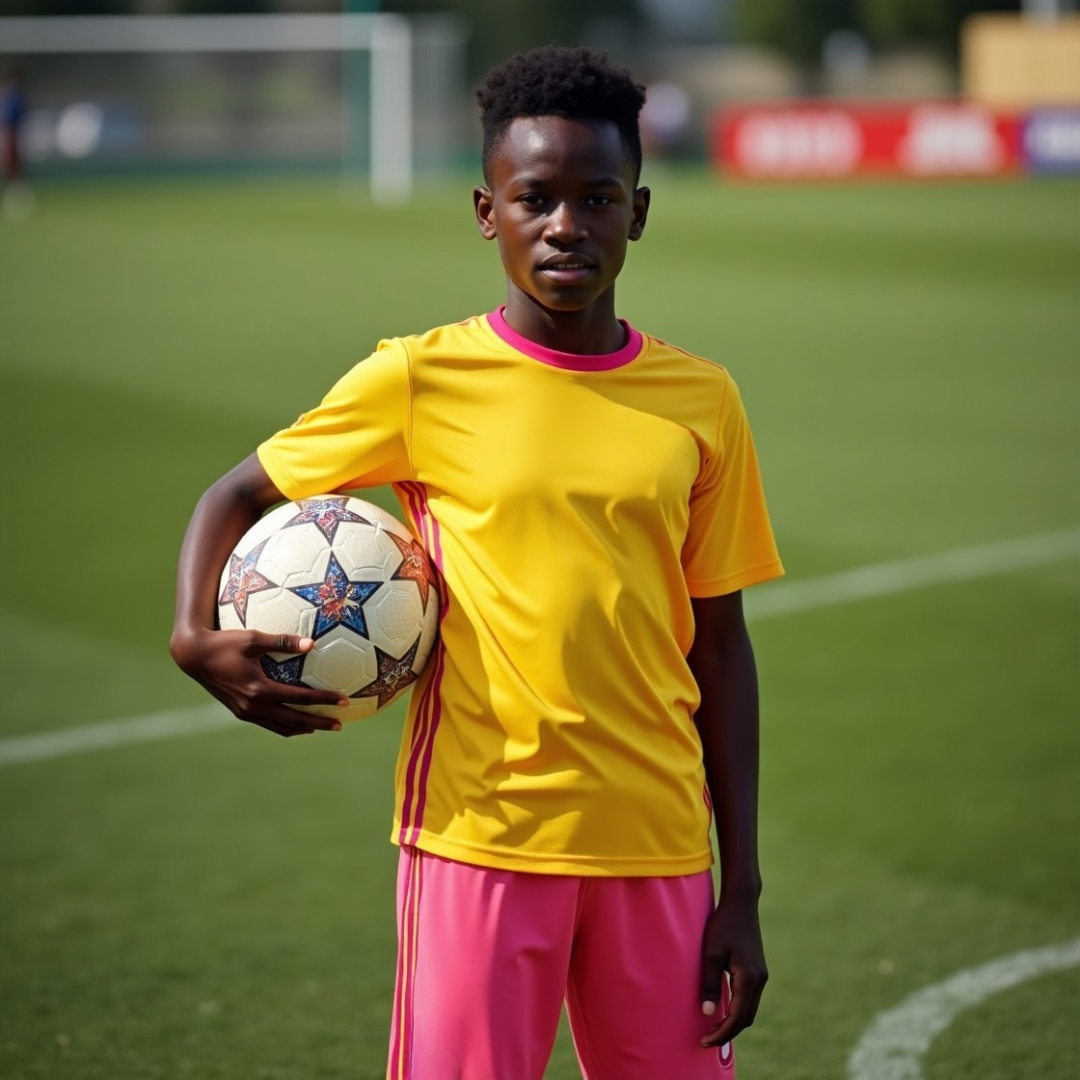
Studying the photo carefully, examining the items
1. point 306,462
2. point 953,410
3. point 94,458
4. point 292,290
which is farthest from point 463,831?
point 292,290

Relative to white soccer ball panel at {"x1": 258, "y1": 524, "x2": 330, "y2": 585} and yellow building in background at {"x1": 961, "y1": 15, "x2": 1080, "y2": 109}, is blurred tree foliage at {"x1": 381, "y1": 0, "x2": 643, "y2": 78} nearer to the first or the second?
yellow building in background at {"x1": 961, "y1": 15, "x2": 1080, "y2": 109}

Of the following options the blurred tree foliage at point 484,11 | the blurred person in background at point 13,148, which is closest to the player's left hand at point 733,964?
the blurred person in background at point 13,148

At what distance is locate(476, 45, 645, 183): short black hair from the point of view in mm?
2529

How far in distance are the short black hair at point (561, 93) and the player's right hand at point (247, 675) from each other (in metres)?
0.78

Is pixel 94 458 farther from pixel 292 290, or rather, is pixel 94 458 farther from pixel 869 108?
pixel 869 108

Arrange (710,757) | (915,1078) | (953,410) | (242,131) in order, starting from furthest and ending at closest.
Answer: (242,131), (953,410), (915,1078), (710,757)

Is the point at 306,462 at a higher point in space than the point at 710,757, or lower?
higher

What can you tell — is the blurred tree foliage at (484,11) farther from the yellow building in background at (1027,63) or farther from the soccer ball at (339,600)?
the soccer ball at (339,600)

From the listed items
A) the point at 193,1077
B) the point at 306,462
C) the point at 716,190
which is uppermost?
the point at 716,190

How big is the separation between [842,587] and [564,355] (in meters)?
6.08

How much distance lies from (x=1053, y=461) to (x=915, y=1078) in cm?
779

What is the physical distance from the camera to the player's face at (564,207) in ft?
8.23

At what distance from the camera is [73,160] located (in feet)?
97.0

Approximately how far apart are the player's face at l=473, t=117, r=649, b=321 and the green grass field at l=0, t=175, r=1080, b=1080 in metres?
2.21
